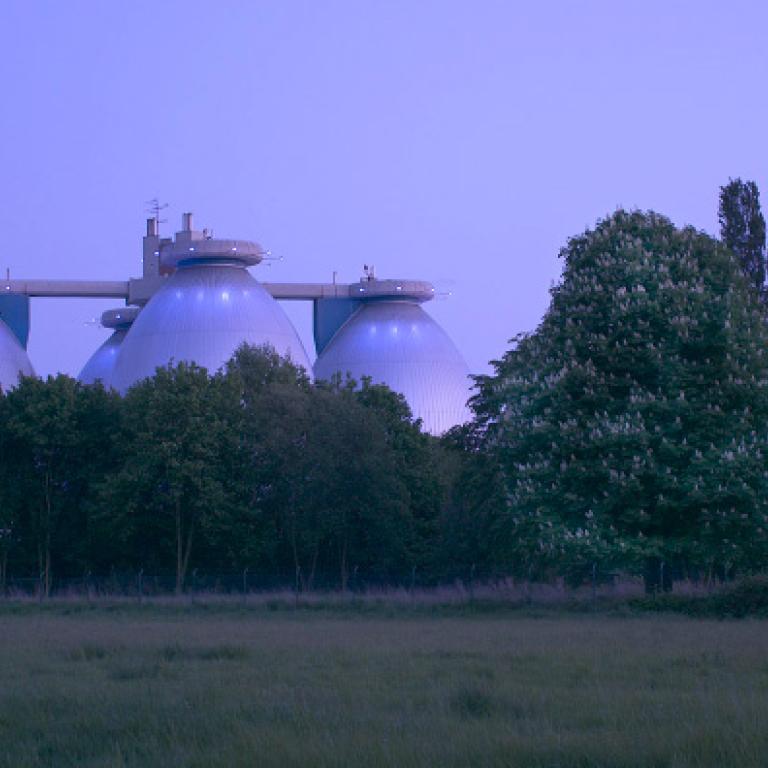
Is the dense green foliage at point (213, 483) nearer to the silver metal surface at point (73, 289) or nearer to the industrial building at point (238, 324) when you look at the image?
the industrial building at point (238, 324)

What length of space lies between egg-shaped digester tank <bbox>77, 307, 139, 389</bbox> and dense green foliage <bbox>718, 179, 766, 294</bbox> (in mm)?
60583

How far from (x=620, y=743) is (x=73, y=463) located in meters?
45.7

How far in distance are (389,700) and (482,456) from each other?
29.2 meters

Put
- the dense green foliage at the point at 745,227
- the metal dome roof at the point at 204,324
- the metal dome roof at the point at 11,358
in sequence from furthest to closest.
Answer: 1. the metal dome roof at the point at 11,358
2. the metal dome roof at the point at 204,324
3. the dense green foliage at the point at 745,227

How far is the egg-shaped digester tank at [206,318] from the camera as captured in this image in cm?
7631

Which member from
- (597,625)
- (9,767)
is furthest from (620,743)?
(597,625)

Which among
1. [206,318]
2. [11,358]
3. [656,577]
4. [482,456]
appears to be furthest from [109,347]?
[656,577]

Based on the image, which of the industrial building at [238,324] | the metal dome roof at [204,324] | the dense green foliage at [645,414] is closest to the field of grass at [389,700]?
the dense green foliage at [645,414]

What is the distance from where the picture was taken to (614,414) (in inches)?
1267

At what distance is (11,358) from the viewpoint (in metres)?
92.1

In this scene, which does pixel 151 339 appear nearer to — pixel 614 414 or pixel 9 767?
pixel 614 414

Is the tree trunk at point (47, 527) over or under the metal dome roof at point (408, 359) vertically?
under

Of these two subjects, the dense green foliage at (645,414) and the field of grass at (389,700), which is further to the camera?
the dense green foliage at (645,414)

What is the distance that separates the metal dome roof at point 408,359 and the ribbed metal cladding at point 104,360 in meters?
16.7
